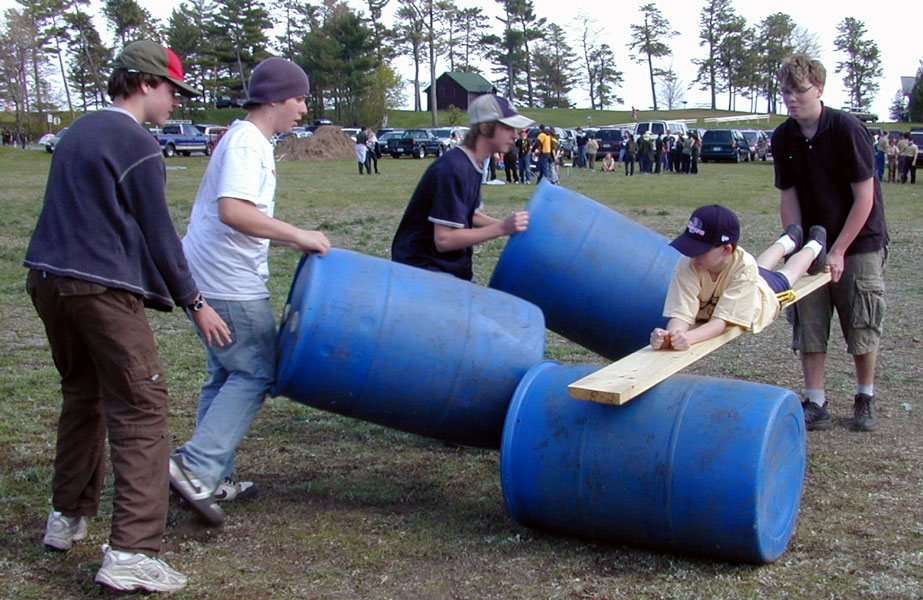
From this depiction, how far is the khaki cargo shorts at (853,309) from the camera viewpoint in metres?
5.21

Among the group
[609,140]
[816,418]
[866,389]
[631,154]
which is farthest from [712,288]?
[609,140]

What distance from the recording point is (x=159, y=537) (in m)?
3.27

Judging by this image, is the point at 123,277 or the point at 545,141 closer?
the point at 123,277

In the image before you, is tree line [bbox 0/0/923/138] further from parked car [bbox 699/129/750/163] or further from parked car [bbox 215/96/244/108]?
parked car [bbox 699/129/750/163]

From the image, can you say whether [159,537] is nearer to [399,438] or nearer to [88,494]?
[88,494]

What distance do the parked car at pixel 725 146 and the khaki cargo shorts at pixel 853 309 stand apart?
40.0 meters

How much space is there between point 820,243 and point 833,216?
264mm

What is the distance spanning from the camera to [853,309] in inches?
206

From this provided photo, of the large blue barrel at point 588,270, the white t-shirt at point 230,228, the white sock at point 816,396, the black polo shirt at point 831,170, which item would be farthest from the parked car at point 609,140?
the white t-shirt at point 230,228

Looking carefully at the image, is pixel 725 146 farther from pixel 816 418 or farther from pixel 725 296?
pixel 725 296

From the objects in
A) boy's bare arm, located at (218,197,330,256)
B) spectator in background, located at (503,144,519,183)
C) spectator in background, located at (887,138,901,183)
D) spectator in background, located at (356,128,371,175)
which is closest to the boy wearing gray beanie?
boy's bare arm, located at (218,197,330,256)

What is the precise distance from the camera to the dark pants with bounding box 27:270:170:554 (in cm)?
315

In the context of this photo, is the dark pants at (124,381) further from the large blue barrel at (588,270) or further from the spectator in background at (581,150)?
the spectator in background at (581,150)

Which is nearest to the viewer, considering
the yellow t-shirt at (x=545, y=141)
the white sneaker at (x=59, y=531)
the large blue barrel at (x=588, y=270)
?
the white sneaker at (x=59, y=531)
